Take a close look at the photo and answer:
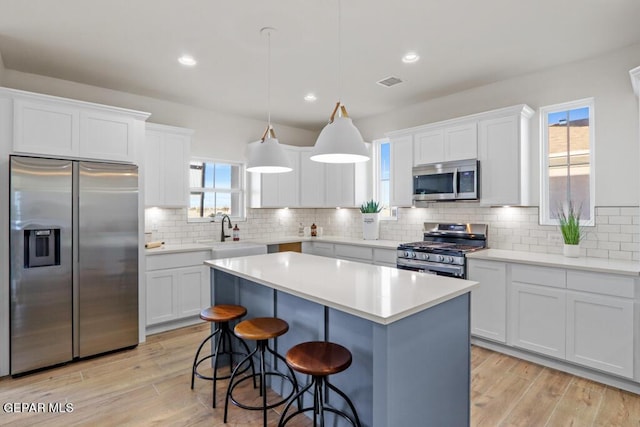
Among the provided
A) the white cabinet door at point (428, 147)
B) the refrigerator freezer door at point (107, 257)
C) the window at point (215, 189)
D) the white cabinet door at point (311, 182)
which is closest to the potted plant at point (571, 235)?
the white cabinet door at point (428, 147)

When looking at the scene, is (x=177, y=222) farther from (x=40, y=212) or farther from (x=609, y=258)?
(x=609, y=258)

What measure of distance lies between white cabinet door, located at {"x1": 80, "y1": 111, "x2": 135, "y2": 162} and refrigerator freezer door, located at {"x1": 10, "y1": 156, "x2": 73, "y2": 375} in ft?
0.92

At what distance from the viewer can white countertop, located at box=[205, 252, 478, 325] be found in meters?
1.64

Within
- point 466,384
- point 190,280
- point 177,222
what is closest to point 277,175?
point 177,222

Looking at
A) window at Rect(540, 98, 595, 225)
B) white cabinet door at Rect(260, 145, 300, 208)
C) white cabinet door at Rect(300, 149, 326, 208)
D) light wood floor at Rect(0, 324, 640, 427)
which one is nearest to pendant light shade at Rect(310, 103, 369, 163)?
light wood floor at Rect(0, 324, 640, 427)

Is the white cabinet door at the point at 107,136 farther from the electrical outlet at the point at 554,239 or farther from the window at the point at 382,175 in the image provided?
the electrical outlet at the point at 554,239

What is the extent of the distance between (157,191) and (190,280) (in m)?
1.12

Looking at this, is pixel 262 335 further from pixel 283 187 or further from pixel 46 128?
pixel 283 187

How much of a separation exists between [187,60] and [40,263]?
7.19 feet

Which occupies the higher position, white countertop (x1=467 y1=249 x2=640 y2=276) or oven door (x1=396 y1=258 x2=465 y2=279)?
white countertop (x1=467 y1=249 x2=640 y2=276)

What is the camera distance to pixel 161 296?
379 cm

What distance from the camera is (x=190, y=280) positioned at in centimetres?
403

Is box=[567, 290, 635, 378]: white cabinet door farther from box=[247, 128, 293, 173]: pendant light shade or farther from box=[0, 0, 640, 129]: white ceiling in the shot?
box=[247, 128, 293, 173]: pendant light shade

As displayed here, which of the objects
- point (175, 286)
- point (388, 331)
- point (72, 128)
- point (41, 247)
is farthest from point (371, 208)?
point (41, 247)
